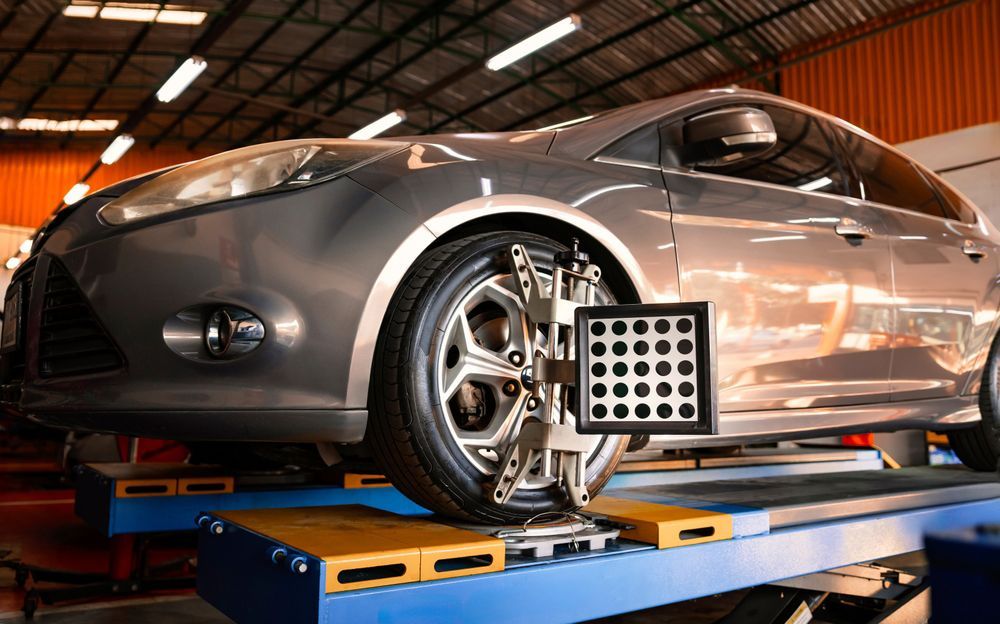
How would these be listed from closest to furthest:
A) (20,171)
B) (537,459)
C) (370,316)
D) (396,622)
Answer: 1. (396,622)
2. (370,316)
3. (537,459)
4. (20,171)

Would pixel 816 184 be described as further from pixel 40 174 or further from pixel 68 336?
pixel 40 174

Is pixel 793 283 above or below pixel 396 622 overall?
above

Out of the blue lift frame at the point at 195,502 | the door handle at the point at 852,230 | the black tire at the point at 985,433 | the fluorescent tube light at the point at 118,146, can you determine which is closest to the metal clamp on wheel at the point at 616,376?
the blue lift frame at the point at 195,502

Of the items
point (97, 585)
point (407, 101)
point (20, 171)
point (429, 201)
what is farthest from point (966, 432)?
point (20, 171)

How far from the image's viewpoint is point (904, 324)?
8.69 feet

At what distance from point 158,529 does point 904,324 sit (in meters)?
2.51

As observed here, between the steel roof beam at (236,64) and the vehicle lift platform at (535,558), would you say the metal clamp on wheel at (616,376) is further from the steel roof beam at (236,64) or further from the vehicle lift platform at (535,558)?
the steel roof beam at (236,64)

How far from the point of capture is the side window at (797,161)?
2.41m

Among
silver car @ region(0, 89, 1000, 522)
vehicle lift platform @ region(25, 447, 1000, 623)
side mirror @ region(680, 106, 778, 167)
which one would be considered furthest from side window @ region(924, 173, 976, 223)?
side mirror @ region(680, 106, 778, 167)

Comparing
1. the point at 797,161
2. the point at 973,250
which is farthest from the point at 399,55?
the point at 797,161

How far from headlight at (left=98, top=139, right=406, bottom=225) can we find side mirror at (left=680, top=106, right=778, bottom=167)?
34.1 inches

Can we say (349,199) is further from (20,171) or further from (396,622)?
(20,171)

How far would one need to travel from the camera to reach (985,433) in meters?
3.18

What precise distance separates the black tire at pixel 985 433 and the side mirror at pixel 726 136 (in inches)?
65.3
